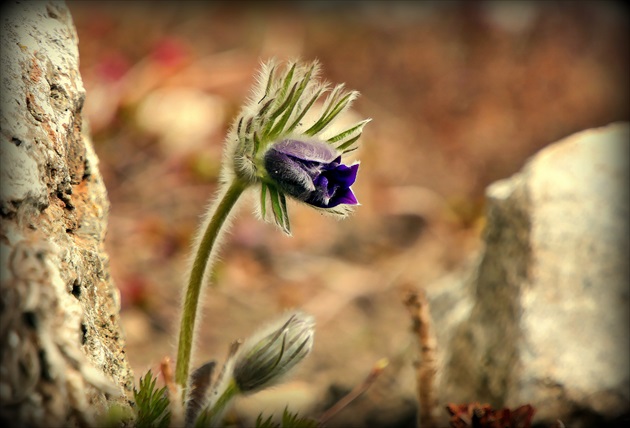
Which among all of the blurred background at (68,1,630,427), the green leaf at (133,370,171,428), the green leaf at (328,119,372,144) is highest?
the blurred background at (68,1,630,427)

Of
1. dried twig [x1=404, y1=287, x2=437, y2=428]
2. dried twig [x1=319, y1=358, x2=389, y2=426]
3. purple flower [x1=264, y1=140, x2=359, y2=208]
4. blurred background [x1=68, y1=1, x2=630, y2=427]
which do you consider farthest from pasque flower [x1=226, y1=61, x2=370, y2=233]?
blurred background [x1=68, y1=1, x2=630, y2=427]

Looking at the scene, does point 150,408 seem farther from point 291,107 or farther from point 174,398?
point 291,107

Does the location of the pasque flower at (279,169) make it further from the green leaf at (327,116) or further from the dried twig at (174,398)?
the dried twig at (174,398)

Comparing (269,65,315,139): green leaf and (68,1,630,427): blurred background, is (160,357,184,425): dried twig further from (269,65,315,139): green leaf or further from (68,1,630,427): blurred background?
(68,1,630,427): blurred background

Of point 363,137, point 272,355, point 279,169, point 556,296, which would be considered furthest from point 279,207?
point 363,137

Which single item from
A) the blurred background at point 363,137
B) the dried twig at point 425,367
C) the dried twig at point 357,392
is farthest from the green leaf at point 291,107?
the blurred background at point 363,137

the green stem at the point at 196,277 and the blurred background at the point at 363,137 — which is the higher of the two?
the blurred background at the point at 363,137

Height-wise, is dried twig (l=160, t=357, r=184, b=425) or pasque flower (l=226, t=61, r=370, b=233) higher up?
pasque flower (l=226, t=61, r=370, b=233)
